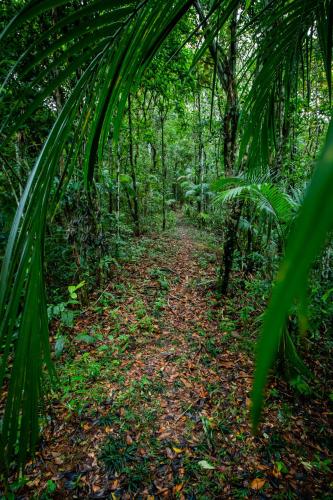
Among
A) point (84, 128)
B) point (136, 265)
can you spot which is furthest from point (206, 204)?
point (84, 128)

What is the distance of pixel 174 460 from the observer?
2.06 metres

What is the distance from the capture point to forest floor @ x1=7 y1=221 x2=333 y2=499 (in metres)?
1.92

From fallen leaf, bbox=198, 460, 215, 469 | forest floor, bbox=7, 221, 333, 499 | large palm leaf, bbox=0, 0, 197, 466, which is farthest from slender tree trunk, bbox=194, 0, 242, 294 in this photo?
large palm leaf, bbox=0, 0, 197, 466

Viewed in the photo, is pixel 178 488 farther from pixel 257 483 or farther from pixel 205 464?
pixel 257 483

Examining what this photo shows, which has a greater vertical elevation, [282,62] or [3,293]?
[282,62]

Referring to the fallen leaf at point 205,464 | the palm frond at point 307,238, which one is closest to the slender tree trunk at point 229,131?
the fallen leaf at point 205,464

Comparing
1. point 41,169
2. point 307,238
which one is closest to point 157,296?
point 41,169

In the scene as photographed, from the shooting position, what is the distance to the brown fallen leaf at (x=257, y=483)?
189 centimetres

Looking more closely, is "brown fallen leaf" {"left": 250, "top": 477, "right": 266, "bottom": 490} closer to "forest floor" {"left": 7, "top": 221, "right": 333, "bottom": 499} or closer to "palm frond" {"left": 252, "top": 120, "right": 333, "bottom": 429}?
"forest floor" {"left": 7, "top": 221, "right": 333, "bottom": 499}

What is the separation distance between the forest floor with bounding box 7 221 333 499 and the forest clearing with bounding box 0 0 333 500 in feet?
0.05

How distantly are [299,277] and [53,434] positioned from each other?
284 cm

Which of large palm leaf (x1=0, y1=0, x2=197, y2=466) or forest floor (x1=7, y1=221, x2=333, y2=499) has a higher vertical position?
large palm leaf (x1=0, y1=0, x2=197, y2=466)

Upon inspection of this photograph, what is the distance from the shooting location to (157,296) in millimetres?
4613

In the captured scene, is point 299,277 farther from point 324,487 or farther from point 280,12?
point 324,487
